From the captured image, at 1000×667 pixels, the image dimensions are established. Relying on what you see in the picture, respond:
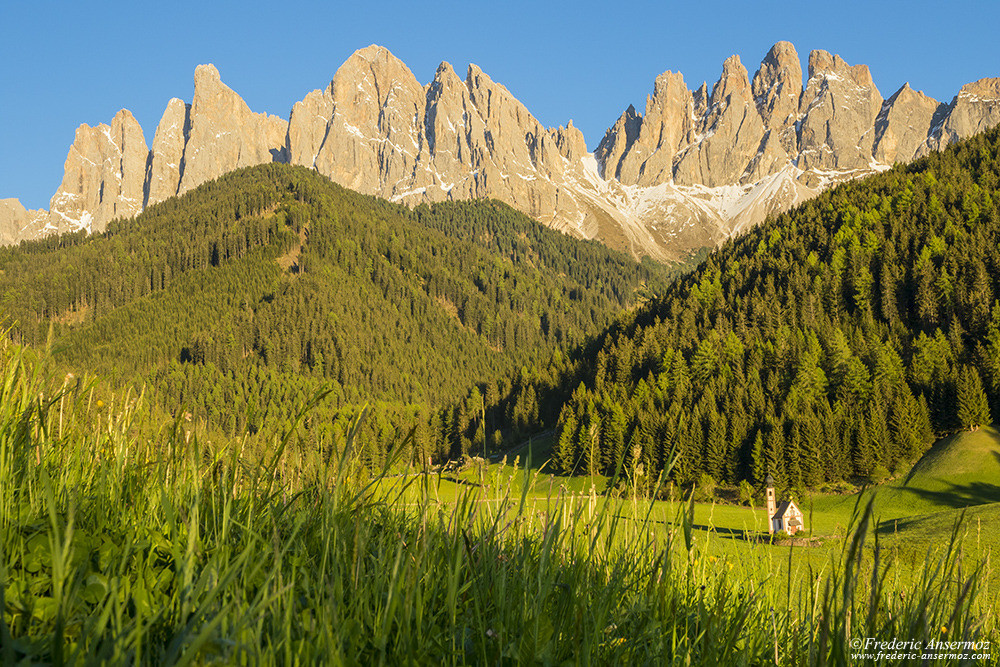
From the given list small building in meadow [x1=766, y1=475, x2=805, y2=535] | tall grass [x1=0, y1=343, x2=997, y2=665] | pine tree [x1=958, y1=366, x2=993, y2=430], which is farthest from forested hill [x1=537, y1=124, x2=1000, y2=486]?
tall grass [x1=0, y1=343, x2=997, y2=665]

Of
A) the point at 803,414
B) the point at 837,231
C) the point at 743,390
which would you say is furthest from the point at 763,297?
the point at 803,414

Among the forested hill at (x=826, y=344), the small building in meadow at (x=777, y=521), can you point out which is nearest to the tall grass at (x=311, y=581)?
the small building in meadow at (x=777, y=521)

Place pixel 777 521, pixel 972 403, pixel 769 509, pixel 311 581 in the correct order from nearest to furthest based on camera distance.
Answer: pixel 311 581
pixel 769 509
pixel 777 521
pixel 972 403

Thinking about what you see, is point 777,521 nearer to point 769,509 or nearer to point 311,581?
point 769,509

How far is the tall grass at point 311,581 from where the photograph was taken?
1.75m

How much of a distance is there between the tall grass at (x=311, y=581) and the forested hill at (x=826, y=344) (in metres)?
38.0

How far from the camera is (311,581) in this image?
A: 2449 millimetres

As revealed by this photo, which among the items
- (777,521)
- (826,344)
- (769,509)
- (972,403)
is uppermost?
(826,344)

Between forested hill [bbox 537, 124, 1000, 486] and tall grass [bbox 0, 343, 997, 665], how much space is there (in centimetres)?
3800

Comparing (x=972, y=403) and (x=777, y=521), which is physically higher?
(x=972, y=403)

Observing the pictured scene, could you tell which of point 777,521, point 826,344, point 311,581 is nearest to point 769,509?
point 777,521

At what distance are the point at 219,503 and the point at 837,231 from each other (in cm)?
11750

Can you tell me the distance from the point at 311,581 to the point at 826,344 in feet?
283

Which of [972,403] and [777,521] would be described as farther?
[972,403]
